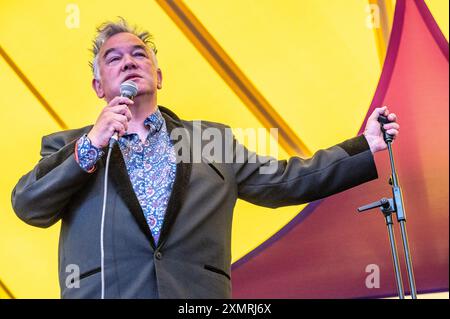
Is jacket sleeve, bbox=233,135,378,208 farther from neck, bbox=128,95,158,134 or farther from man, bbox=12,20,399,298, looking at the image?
neck, bbox=128,95,158,134

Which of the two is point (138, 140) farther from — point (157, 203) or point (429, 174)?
point (429, 174)

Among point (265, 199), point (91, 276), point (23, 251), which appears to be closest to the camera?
point (91, 276)

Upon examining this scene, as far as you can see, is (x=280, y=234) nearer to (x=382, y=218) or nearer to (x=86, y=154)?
(x=382, y=218)

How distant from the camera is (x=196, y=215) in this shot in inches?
79.3

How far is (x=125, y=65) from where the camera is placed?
88.6 inches

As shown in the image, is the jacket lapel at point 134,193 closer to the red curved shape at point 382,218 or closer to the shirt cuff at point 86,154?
the shirt cuff at point 86,154

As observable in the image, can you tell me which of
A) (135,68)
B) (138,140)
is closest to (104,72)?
(135,68)

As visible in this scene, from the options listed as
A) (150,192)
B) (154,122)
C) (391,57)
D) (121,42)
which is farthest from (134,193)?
(391,57)

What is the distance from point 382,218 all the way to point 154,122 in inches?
39.0

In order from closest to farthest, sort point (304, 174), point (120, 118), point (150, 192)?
1. point (120, 118)
2. point (150, 192)
3. point (304, 174)

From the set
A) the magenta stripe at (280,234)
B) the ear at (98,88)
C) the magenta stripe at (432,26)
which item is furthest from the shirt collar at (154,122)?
the magenta stripe at (432,26)

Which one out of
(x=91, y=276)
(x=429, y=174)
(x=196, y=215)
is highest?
(x=429, y=174)

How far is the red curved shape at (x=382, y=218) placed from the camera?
271 centimetres

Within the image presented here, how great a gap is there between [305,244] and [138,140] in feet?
2.89
